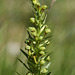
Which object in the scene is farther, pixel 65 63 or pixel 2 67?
pixel 65 63

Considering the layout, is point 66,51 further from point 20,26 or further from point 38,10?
point 20,26

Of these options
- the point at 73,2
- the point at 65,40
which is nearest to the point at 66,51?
the point at 65,40

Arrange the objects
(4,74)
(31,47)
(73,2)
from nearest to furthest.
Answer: (31,47), (4,74), (73,2)

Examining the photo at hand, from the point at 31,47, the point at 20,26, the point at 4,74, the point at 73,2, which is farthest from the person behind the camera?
the point at 73,2

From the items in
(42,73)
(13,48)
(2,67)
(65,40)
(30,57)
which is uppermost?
(13,48)

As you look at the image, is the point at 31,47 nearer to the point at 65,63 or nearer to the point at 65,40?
the point at 65,63

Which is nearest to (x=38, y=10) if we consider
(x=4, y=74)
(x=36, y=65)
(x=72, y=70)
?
(x=36, y=65)

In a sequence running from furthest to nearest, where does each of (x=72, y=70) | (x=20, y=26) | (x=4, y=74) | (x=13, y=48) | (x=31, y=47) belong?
(x=20, y=26) < (x=13, y=48) < (x=72, y=70) < (x=4, y=74) < (x=31, y=47)

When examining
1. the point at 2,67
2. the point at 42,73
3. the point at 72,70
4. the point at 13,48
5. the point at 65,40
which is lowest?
the point at 42,73

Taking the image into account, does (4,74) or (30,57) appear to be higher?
(4,74)
